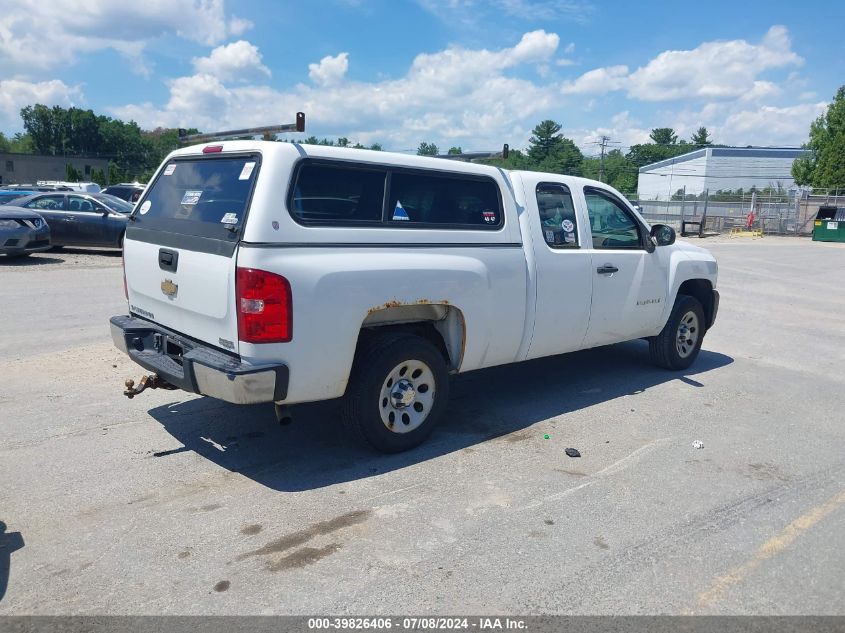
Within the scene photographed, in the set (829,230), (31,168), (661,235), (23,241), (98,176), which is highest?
(31,168)

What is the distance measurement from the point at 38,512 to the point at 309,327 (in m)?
1.85

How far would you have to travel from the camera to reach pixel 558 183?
589cm

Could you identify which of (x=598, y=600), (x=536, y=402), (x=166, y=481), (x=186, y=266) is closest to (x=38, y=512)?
(x=166, y=481)

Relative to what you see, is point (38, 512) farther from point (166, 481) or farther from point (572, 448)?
point (572, 448)

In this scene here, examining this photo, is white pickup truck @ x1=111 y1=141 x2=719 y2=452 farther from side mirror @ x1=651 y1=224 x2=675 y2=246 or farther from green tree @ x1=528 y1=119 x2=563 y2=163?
green tree @ x1=528 y1=119 x2=563 y2=163

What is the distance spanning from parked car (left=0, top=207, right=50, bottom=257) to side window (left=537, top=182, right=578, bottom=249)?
12.5 meters

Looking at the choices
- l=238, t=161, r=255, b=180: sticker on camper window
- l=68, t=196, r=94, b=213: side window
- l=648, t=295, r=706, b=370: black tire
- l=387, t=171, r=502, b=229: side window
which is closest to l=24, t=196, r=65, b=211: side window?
l=68, t=196, r=94, b=213: side window

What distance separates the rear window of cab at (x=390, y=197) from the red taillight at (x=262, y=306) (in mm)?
466

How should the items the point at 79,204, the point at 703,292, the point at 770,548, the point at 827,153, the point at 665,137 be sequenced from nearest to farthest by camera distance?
the point at 770,548 → the point at 703,292 → the point at 79,204 → the point at 827,153 → the point at 665,137

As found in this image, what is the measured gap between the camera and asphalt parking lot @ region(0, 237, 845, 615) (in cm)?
322

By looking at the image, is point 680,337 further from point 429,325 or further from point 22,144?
point 22,144

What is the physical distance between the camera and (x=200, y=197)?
15.2ft

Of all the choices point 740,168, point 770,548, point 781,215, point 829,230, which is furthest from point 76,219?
point 740,168

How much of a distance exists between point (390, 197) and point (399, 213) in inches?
5.0
